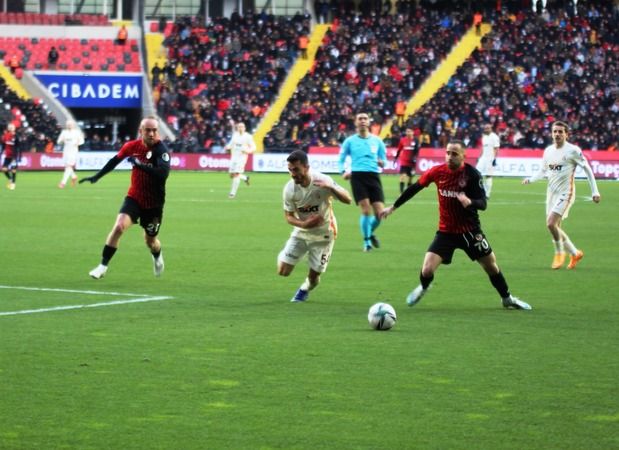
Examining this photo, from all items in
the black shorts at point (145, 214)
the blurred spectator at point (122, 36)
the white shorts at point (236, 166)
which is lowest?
the white shorts at point (236, 166)

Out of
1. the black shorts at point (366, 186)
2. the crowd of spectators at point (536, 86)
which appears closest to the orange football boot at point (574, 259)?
the black shorts at point (366, 186)

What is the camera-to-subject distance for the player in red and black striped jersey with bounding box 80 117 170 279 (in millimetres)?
16172

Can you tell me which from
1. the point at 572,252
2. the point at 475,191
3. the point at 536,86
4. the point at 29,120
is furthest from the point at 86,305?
the point at 536,86

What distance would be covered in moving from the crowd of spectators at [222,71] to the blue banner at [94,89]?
127cm

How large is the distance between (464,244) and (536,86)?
46.7 metres

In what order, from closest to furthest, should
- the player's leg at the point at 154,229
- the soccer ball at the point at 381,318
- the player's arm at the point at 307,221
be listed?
the soccer ball at the point at 381,318 < the player's arm at the point at 307,221 < the player's leg at the point at 154,229

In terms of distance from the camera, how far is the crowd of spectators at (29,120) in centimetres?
5684

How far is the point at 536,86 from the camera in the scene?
59.0 meters

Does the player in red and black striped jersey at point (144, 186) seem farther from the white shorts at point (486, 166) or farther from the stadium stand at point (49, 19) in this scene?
the stadium stand at point (49, 19)

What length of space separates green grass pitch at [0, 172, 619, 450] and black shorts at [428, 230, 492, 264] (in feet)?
1.99

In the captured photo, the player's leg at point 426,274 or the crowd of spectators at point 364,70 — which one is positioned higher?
the player's leg at point 426,274

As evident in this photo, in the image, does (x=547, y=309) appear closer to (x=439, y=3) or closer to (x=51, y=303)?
(x=51, y=303)

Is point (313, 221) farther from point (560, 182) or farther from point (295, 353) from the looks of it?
point (560, 182)

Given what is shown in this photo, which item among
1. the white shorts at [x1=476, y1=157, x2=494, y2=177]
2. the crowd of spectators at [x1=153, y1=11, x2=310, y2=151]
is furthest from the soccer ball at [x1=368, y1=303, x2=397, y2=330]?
the crowd of spectators at [x1=153, y1=11, x2=310, y2=151]
